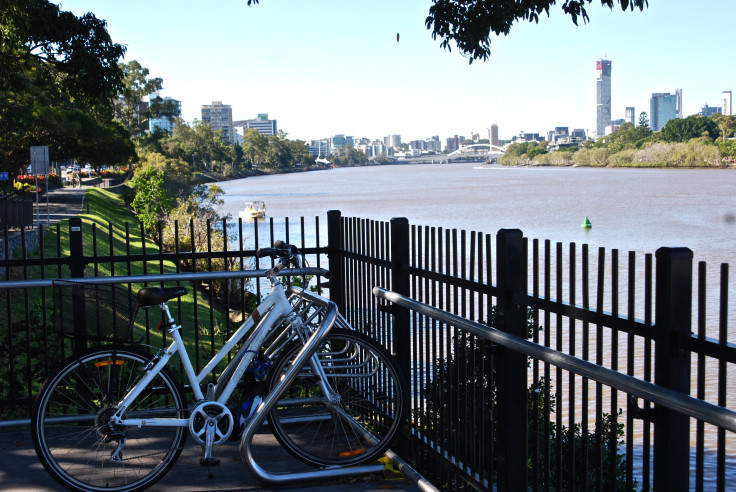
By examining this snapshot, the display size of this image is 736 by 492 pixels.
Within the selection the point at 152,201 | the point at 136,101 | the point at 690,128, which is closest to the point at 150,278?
the point at 152,201

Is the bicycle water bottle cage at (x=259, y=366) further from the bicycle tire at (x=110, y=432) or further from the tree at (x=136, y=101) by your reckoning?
the tree at (x=136, y=101)

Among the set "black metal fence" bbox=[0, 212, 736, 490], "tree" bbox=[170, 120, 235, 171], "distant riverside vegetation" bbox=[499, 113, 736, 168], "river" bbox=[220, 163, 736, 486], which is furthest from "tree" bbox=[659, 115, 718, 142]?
"black metal fence" bbox=[0, 212, 736, 490]

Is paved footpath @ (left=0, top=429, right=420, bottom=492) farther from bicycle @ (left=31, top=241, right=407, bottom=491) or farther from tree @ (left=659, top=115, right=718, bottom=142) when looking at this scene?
tree @ (left=659, top=115, right=718, bottom=142)

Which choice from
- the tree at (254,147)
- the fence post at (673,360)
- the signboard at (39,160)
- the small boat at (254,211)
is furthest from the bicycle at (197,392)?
the tree at (254,147)

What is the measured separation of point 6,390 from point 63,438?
3860 millimetres

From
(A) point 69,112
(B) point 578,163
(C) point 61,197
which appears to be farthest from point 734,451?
(B) point 578,163

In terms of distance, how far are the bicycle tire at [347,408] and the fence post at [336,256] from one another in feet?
2.60

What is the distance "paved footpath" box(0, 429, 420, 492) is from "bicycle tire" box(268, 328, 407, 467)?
14 centimetres

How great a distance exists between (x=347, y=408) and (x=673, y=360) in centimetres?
286

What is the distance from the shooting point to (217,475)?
484 cm

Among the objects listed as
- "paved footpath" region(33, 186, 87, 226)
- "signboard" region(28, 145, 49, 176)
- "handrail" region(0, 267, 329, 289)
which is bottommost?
"paved footpath" region(33, 186, 87, 226)

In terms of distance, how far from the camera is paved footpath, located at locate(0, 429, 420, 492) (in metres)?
4.63

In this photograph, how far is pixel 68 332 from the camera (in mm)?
4699

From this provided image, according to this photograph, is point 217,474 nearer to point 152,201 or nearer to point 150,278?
point 150,278
